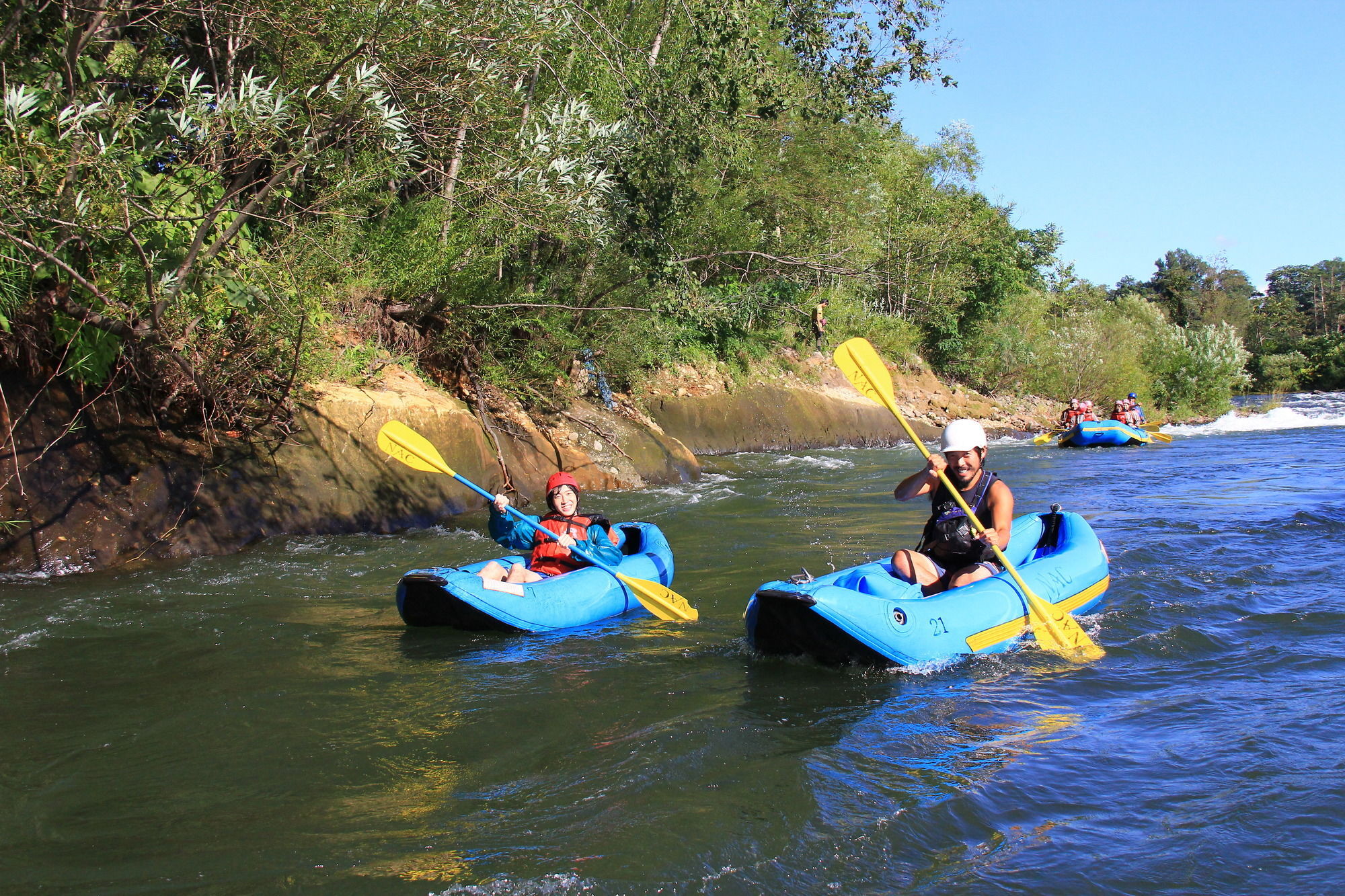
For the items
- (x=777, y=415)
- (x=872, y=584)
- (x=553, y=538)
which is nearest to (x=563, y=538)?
(x=553, y=538)

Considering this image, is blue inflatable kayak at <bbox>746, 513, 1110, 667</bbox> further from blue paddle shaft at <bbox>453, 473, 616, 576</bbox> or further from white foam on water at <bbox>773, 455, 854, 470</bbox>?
white foam on water at <bbox>773, 455, 854, 470</bbox>

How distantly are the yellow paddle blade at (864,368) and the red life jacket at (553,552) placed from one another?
1.99 metres

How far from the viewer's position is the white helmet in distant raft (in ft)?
16.7

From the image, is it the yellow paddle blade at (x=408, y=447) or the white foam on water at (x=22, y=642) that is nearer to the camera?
the white foam on water at (x=22, y=642)

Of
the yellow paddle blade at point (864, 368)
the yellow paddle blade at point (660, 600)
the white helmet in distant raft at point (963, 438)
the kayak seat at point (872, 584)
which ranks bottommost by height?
the yellow paddle blade at point (660, 600)

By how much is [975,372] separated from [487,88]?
1980 centimetres

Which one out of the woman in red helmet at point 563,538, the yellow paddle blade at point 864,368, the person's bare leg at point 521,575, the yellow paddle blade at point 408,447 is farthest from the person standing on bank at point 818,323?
the person's bare leg at point 521,575

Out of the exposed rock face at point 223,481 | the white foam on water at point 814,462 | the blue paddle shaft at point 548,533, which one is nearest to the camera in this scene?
the blue paddle shaft at point 548,533

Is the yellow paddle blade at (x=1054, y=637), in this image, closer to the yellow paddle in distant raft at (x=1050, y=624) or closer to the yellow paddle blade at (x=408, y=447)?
the yellow paddle in distant raft at (x=1050, y=624)

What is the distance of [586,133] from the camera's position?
8.68m

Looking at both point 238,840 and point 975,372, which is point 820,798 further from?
point 975,372

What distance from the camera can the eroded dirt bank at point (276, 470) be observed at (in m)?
6.24

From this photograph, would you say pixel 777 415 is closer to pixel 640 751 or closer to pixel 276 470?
pixel 276 470

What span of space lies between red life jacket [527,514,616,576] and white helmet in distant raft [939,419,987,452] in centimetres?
225
